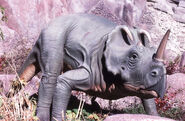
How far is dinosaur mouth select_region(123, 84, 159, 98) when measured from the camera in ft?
11.1

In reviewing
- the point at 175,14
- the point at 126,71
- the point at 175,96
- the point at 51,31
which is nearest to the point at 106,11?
the point at 175,14

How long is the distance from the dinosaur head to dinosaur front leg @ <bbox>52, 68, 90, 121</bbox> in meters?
0.36

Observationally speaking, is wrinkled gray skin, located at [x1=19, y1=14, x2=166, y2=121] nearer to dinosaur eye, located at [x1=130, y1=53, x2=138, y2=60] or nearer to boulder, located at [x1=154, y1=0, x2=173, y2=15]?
dinosaur eye, located at [x1=130, y1=53, x2=138, y2=60]

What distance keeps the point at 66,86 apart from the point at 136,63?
0.85 m

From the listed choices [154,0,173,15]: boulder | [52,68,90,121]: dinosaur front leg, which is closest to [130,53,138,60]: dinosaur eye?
[52,68,90,121]: dinosaur front leg

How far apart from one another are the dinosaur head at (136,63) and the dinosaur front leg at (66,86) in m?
0.36

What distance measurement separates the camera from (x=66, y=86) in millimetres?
3699

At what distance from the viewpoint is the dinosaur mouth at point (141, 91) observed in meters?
3.38

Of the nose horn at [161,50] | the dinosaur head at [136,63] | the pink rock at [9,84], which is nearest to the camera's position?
the nose horn at [161,50]

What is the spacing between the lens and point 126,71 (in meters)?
3.42

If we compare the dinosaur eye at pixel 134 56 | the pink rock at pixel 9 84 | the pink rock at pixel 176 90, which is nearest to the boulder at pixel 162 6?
the pink rock at pixel 176 90

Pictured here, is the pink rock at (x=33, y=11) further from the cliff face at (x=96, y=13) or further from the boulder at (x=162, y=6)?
the boulder at (x=162, y=6)

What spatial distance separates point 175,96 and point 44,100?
3.22m

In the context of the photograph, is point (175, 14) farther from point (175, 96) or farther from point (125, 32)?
point (125, 32)
